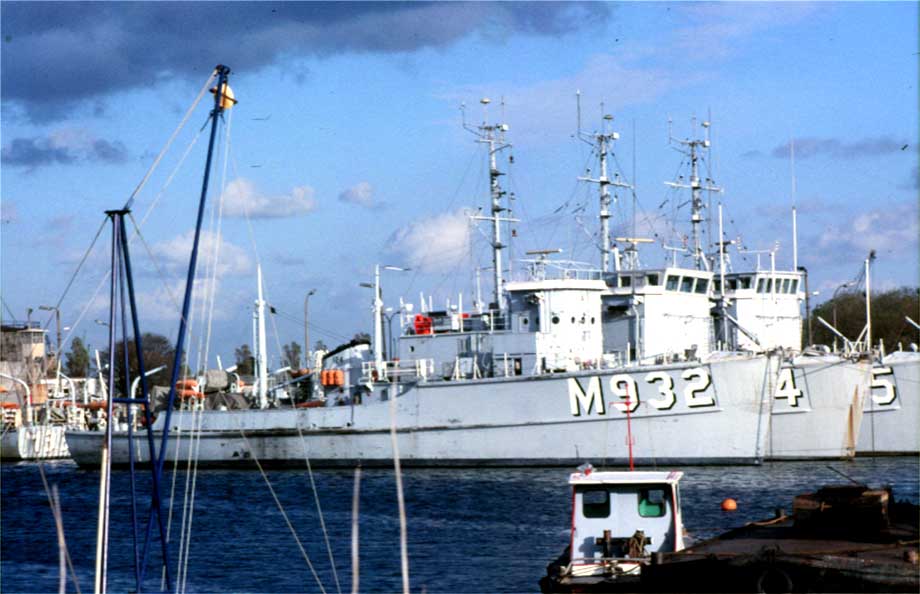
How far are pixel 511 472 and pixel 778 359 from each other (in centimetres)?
767

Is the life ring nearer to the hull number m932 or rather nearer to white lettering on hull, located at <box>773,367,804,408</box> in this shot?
the hull number m932

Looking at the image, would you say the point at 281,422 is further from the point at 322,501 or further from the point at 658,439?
the point at 658,439

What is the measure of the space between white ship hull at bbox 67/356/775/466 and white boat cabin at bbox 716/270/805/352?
7.46m

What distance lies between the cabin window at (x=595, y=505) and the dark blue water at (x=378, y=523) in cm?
345

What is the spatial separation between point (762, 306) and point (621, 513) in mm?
29143

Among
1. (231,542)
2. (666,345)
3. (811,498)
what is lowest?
(231,542)

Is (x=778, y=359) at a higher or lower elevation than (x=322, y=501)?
higher

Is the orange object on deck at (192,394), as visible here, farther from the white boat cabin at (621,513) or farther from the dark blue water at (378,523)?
the white boat cabin at (621,513)

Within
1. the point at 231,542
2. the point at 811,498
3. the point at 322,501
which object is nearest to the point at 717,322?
the point at 322,501

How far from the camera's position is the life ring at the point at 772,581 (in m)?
12.1

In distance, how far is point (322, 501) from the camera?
30344mm

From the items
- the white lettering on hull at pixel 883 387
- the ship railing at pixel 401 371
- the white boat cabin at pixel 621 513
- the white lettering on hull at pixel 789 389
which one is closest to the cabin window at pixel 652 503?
the white boat cabin at pixel 621 513

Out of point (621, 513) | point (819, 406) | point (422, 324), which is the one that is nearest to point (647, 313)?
point (819, 406)

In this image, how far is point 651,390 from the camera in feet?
113
